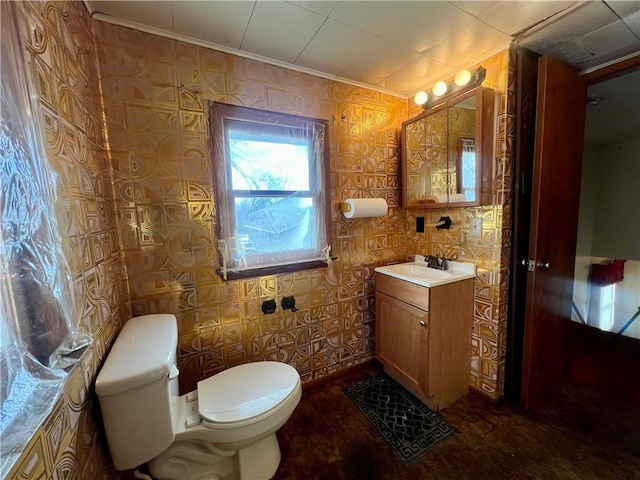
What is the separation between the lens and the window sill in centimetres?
152

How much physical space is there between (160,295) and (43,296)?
2.56ft

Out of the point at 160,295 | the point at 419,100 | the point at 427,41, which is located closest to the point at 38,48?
the point at 160,295

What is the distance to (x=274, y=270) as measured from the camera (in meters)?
1.62

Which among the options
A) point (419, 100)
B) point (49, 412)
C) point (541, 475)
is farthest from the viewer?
point (419, 100)

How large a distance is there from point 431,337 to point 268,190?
1348 mm

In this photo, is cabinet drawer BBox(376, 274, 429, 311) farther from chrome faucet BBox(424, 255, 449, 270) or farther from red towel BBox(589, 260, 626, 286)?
red towel BBox(589, 260, 626, 286)

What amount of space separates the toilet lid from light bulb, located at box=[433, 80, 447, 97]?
1937 millimetres

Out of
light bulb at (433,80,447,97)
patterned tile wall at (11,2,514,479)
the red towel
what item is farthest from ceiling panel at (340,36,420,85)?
the red towel

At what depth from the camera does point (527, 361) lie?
1558 millimetres

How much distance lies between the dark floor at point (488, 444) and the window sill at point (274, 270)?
35.7 inches

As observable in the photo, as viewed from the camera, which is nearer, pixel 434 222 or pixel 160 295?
pixel 160 295

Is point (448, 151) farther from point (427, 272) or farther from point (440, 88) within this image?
point (427, 272)

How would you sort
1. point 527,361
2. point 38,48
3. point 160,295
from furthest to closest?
point 527,361 → point 160,295 → point 38,48

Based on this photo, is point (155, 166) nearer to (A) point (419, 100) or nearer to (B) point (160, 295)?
(B) point (160, 295)
